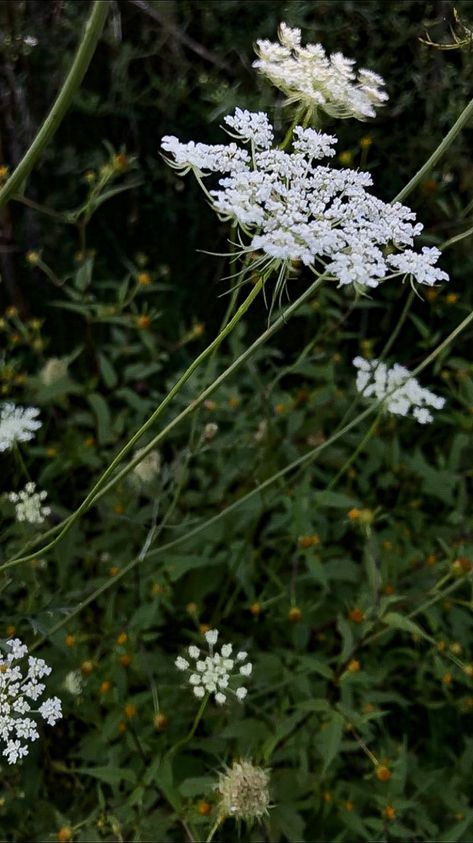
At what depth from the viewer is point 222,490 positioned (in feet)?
7.11

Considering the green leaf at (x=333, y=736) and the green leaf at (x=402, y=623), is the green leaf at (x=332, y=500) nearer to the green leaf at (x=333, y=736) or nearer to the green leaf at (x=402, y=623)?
the green leaf at (x=402, y=623)

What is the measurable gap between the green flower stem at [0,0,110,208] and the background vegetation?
734 mm

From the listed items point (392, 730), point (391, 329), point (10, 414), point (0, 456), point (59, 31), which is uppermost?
point (59, 31)

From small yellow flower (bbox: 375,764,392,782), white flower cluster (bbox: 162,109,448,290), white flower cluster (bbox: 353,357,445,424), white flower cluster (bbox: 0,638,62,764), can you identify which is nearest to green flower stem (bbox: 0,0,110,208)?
white flower cluster (bbox: 162,109,448,290)

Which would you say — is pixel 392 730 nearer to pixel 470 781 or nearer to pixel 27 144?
pixel 470 781

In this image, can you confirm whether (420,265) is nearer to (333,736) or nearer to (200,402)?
(200,402)

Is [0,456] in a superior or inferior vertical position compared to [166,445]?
superior

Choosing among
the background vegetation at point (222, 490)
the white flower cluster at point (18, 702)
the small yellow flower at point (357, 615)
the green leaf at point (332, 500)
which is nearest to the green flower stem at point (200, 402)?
the background vegetation at point (222, 490)

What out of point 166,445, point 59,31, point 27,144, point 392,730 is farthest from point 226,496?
point 59,31

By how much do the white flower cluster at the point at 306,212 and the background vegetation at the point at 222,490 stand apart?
72 centimetres

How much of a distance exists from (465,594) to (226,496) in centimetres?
75

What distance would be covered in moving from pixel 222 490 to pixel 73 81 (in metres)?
1.39

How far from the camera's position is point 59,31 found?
260cm

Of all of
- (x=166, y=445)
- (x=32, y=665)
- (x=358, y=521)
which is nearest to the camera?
(x=32, y=665)
